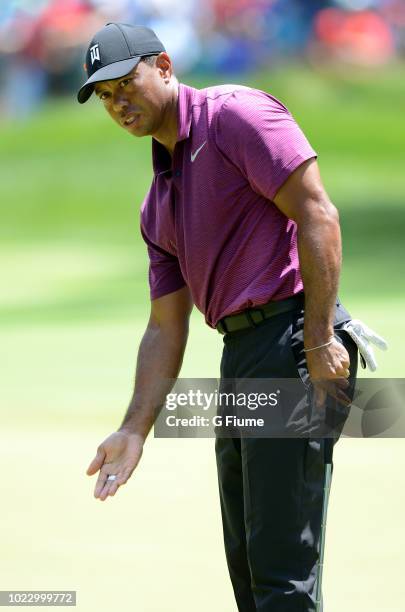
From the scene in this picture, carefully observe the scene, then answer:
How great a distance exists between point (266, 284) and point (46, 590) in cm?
197

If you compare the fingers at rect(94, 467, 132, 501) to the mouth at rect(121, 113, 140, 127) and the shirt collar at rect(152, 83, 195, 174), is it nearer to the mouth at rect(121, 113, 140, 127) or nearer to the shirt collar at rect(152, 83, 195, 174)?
the shirt collar at rect(152, 83, 195, 174)

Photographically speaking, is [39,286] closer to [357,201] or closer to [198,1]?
[357,201]

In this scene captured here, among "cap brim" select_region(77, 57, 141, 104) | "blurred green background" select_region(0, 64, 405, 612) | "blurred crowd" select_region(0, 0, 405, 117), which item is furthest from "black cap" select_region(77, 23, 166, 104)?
"blurred crowd" select_region(0, 0, 405, 117)

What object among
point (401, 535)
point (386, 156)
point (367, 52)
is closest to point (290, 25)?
point (367, 52)

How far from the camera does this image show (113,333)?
12625mm

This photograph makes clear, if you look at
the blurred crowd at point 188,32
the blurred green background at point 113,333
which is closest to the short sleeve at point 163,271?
the blurred green background at point 113,333

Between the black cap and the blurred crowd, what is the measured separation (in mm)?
21941

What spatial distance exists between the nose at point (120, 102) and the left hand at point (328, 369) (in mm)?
925

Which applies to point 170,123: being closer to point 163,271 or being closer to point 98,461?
point 163,271

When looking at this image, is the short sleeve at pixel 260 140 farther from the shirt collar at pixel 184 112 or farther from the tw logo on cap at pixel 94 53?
the tw logo on cap at pixel 94 53

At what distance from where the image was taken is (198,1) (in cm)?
2598

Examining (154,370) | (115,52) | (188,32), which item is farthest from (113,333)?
(188,32)

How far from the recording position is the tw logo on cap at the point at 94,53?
3.85 metres

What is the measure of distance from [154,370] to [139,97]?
0.92m
